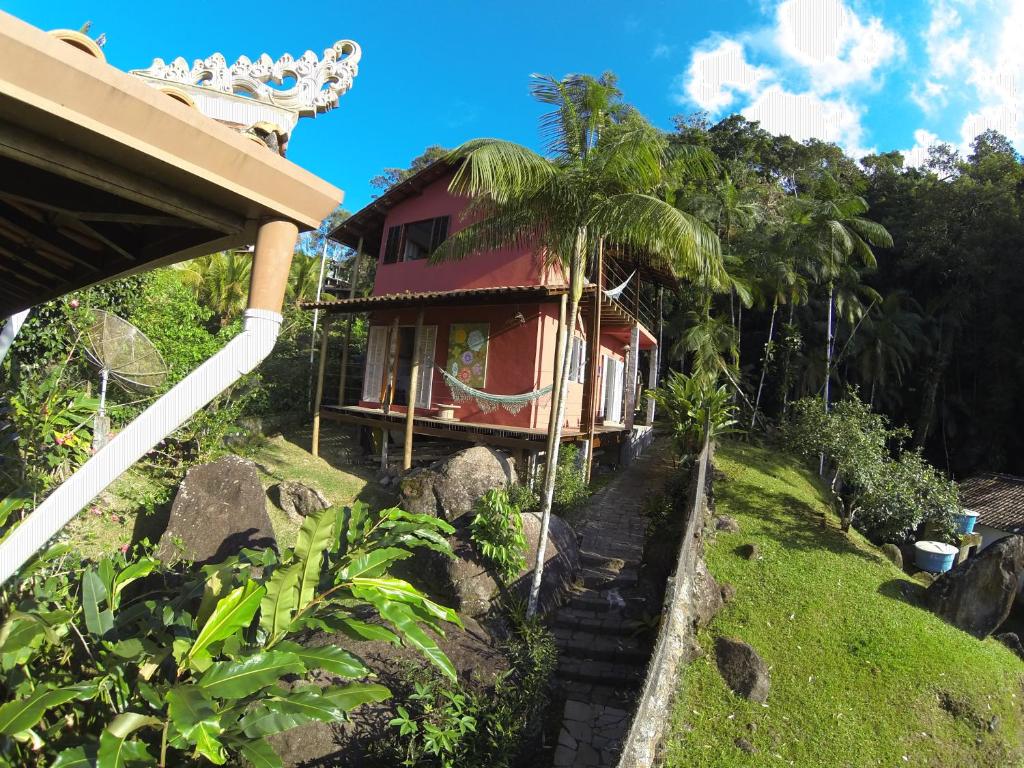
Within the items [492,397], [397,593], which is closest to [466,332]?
[492,397]

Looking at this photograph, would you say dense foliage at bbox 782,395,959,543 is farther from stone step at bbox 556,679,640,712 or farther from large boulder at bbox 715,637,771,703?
stone step at bbox 556,679,640,712

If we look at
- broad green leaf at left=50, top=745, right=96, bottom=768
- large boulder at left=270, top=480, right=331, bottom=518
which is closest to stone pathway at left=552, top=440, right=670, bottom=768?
broad green leaf at left=50, top=745, right=96, bottom=768

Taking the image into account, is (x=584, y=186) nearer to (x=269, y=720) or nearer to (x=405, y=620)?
(x=405, y=620)

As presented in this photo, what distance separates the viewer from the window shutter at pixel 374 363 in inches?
493

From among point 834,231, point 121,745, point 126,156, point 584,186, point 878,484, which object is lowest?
point 121,745

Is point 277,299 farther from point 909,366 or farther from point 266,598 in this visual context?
point 909,366

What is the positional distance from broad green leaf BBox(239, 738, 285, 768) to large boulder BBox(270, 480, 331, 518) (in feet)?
19.7

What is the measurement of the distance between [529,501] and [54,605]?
5565mm

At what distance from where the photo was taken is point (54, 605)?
3514mm

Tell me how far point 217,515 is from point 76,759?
462 centimetres

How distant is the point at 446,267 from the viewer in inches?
466

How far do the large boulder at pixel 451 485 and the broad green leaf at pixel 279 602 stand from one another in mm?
4363

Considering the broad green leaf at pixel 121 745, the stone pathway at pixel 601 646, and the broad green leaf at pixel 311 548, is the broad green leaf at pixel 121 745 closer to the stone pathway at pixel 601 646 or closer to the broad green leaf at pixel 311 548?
the broad green leaf at pixel 311 548

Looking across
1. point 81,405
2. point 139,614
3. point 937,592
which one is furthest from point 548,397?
point 139,614
